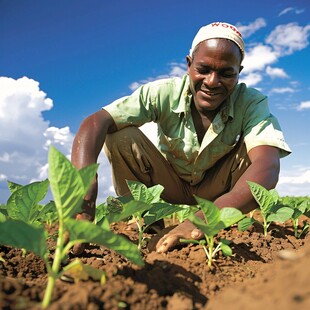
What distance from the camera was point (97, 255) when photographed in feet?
8.05

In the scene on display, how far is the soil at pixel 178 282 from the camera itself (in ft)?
3.56

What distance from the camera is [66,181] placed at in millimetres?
1416

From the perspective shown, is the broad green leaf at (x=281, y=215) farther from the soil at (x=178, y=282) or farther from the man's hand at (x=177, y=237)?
the man's hand at (x=177, y=237)

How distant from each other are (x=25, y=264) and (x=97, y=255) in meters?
0.45

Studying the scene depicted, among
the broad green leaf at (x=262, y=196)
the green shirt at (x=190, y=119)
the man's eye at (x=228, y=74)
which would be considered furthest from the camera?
the green shirt at (x=190, y=119)

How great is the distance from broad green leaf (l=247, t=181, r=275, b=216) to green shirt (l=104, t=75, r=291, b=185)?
58 cm

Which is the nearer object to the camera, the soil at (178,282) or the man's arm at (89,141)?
the soil at (178,282)

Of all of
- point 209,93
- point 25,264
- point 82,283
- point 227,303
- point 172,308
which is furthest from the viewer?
point 209,93

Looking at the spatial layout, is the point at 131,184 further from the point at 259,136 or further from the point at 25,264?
the point at 259,136

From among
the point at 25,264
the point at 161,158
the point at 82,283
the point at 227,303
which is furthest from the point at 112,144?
the point at 227,303

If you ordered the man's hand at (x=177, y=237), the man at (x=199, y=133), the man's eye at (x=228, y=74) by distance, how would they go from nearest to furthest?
the man's hand at (x=177, y=237), the man at (x=199, y=133), the man's eye at (x=228, y=74)

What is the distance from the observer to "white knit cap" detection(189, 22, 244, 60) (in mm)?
3180

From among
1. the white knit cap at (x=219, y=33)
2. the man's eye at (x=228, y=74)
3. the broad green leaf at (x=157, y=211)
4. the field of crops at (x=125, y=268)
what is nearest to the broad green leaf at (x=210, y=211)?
the field of crops at (x=125, y=268)

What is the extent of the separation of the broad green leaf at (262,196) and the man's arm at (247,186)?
0.19ft
